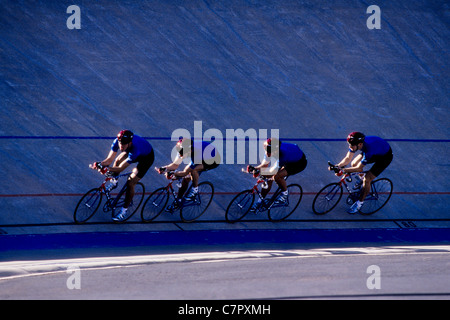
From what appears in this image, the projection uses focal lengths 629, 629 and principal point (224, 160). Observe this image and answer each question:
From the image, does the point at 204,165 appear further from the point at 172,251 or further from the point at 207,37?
the point at 207,37

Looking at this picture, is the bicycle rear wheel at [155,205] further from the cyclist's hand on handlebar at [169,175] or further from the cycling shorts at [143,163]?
the cycling shorts at [143,163]

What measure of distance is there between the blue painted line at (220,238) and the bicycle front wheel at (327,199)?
1.92 ft

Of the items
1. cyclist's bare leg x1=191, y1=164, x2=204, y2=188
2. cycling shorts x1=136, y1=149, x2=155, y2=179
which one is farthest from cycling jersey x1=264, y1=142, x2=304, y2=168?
cycling shorts x1=136, y1=149, x2=155, y2=179

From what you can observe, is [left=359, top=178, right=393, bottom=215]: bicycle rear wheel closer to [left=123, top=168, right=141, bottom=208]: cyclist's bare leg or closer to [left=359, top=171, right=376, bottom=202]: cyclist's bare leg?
[left=359, top=171, right=376, bottom=202]: cyclist's bare leg

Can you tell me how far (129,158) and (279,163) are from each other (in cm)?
232

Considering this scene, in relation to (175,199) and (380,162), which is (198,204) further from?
(380,162)

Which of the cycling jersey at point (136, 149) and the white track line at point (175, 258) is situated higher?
the cycling jersey at point (136, 149)

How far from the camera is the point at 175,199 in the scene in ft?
32.7

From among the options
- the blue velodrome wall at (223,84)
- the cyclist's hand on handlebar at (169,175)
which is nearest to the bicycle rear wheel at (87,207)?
the blue velodrome wall at (223,84)

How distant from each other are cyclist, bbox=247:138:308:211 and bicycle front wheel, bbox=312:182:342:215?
718 mm

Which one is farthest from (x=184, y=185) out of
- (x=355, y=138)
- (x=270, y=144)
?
(x=355, y=138)

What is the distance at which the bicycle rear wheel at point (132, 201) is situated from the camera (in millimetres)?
9742

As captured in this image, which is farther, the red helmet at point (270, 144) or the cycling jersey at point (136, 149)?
the red helmet at point (270, 144)
